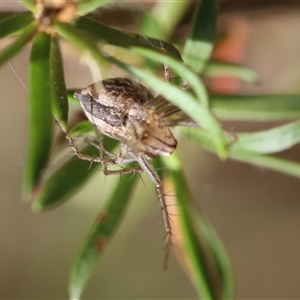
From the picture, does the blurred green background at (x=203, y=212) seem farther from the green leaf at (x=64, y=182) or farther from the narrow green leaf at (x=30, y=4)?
the narrow green leaf at (x=30, y=4)

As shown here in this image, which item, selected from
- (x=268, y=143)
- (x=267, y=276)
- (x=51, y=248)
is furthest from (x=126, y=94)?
(x=267, y=276)

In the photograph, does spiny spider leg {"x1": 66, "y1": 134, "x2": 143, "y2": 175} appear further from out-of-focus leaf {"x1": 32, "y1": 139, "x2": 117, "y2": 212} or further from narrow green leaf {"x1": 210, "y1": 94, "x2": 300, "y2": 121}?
narrow green leaf {"x1": 210, "y1": 94, "x2": 300, "y2": 121}

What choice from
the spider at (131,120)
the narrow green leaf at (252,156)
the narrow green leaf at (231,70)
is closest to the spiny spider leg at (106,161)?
the spider at (131,120)

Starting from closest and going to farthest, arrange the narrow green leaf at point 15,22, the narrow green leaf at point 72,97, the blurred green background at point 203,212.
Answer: the narrow green leaf at point 15,22, the narrow green leaf at point 72,97, the blurred green background at point 203,212

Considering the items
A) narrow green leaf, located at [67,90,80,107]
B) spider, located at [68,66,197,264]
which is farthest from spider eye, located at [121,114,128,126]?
narrow green leaf, located at [67,90,80,107]

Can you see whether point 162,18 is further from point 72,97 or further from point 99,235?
point 99,235

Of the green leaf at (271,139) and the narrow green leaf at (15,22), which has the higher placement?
the narrow green leaf at (15,22)

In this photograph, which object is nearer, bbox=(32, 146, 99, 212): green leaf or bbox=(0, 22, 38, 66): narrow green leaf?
bbox=(0, 22, 38, 66): narrow green leaf
